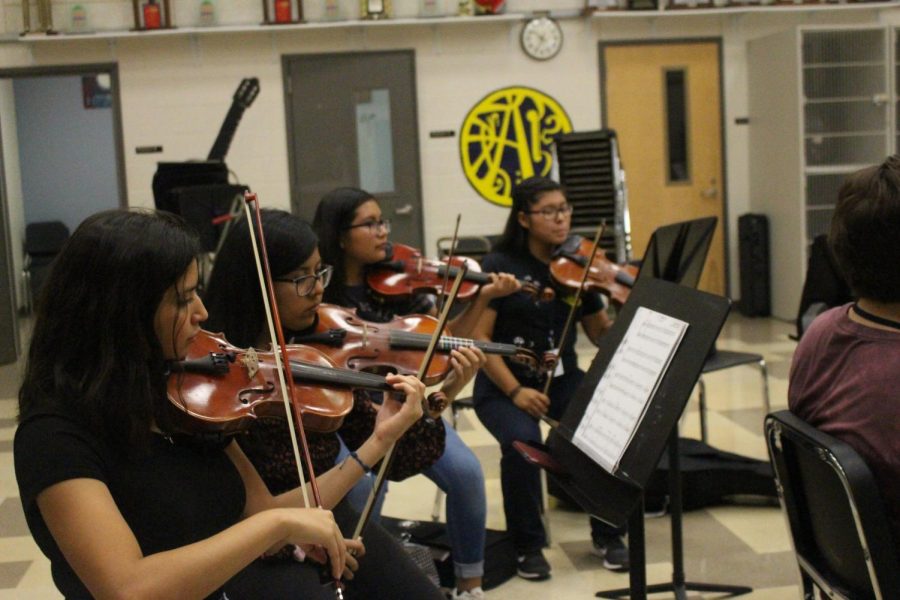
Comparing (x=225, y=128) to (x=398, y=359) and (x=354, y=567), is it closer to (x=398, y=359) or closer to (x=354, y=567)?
(x=398, y=359)

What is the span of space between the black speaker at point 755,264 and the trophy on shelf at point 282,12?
3.52 metres

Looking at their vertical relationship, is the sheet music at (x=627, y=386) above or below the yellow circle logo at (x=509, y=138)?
below

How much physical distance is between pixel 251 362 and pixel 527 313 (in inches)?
60.5

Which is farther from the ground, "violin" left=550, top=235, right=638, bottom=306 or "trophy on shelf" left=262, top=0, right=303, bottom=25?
"trophy on shelf" left=262, top=0, right=303, bottom=25

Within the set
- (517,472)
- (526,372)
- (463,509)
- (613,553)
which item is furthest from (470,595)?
(526,372)

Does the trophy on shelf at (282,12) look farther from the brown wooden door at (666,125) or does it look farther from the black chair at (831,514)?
the black chair at (831,514)

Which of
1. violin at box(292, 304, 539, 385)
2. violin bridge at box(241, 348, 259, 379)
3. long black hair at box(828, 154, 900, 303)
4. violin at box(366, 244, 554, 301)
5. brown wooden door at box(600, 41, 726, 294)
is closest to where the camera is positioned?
long black hair at box(828, 154, 900, 303)

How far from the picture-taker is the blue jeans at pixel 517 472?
120 inches

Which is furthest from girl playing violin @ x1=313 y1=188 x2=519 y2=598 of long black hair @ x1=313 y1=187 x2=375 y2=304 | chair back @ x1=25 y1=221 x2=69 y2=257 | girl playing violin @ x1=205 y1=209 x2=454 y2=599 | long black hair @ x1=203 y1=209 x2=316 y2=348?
chair back @ x1=25 y1=221 x2=69 y2=257

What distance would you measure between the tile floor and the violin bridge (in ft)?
4.47

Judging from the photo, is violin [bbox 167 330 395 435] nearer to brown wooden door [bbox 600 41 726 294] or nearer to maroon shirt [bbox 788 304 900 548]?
maroon shirt [bbox 788 304 900 548]

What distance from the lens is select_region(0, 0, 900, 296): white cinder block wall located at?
7.10m

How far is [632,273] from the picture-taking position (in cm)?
341

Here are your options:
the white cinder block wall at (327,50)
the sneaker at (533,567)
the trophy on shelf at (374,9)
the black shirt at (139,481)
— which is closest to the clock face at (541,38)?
the white cinder block wall at (327,50)
